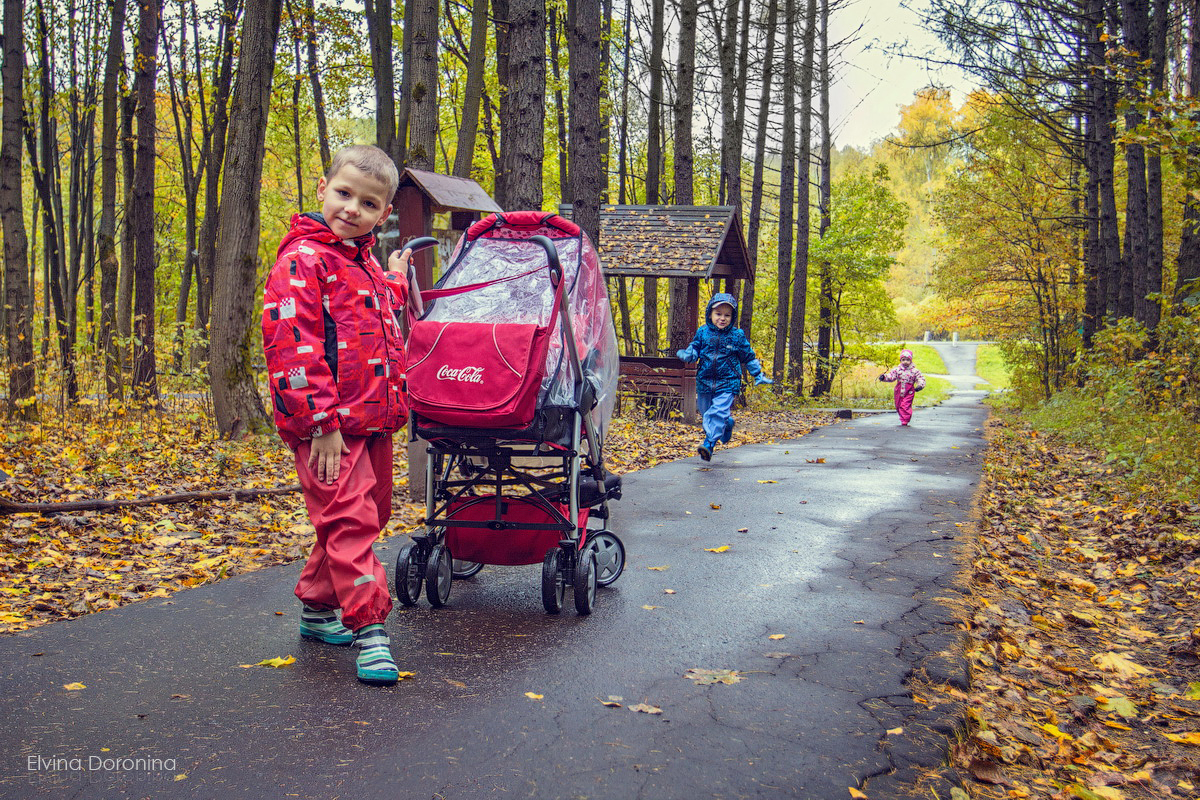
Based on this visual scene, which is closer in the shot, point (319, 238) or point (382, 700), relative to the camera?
point (382, 700)

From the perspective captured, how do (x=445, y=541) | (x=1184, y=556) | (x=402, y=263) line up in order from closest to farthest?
(x=402, y=263) < (x=445, y=541) < (x=1184, y=556)

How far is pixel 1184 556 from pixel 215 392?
1087cm

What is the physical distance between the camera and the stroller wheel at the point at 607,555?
→ 5.03 metres

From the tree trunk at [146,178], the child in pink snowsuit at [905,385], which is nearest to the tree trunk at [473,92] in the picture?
the tree trunk at [146,178]

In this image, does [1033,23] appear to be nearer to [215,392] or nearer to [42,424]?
[215,392]

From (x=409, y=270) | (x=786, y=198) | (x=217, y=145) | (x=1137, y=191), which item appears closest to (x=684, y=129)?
(x=786, y=198)

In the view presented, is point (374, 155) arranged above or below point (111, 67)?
below

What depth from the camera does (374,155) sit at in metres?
3.72

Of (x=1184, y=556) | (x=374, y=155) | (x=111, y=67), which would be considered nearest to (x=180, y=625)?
(x=374, y=155)

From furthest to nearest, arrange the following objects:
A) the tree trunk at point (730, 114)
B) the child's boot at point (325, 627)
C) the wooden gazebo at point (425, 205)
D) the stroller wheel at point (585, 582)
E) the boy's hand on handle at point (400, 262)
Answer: the tree trunk at point (730, 114), the wooden gazebo at point (425, 205), the stroller wheel at point (585, 582), the boy's hand on handle at point (400, 262), the child's boot at point (325, 627)

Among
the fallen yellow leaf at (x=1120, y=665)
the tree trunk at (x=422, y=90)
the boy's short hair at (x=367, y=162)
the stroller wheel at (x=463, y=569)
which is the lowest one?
the fallen yellow leaf at (x=1120, y=665)

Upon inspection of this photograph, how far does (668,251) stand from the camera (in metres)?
17.8

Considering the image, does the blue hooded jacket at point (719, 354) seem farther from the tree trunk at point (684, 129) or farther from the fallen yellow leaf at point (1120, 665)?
the tree trunk at point (684, 129)

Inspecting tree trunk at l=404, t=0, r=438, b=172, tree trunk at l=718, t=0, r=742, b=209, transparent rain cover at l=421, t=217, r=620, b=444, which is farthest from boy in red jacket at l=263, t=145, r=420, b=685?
tree trunk at l=718, t=0, r=742, b=209
